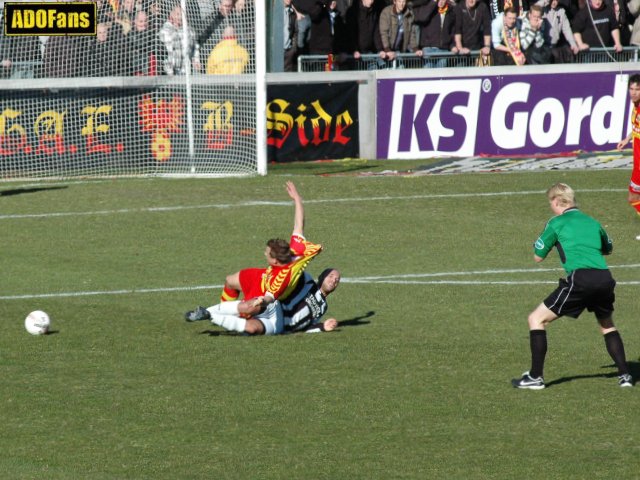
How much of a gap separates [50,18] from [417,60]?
8.24 m

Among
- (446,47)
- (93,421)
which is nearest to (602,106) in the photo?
(446,47)

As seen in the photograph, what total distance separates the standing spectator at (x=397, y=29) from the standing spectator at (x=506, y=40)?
165 cm

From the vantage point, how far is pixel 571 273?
33.1 ft

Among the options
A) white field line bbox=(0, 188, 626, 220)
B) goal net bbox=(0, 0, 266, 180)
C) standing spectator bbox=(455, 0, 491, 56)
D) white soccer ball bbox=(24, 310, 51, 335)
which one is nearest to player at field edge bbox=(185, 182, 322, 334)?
white soccer ball bbox=(24, 310, 51, 335)

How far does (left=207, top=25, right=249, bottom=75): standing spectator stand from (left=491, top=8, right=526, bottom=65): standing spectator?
19.8ft

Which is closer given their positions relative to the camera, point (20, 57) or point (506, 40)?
point (20, 57)

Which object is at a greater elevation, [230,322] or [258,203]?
[230,322]

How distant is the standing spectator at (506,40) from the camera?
27188 mm

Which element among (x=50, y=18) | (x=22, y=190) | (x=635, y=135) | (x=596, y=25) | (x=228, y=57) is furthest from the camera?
(x=596, y=25)

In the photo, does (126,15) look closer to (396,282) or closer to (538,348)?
(396,282)

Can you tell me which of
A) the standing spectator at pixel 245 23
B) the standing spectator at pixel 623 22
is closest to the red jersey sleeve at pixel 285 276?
the standing spectator at pixel 245 23

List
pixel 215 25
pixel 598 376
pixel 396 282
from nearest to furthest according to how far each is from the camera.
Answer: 1. pixel 598 376
2. pixel 396 282
3. pixel 215 25

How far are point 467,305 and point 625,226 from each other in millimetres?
6053

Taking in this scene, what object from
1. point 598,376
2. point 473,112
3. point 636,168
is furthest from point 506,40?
point 598,376
